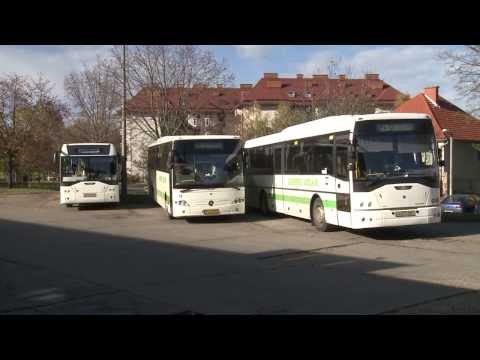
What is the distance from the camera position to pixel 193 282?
985 cm

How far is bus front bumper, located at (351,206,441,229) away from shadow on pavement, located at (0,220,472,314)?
6.79ft

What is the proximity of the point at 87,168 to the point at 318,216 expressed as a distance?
12000 millimetres

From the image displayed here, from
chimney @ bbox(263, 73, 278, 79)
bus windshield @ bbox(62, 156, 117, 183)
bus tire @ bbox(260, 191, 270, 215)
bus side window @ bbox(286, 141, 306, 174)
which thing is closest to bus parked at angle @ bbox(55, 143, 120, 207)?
bus windshield @ bbox(62, 156, 117, 183)

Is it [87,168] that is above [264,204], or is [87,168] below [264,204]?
above

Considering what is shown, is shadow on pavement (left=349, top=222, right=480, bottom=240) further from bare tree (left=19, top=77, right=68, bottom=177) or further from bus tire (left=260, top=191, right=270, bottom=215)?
bare tree (left=19, top=77, right=68, bottom=177)

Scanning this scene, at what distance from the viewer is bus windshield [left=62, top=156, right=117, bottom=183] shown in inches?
977

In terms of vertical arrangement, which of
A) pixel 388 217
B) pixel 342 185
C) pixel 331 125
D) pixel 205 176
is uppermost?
pixel 331 125

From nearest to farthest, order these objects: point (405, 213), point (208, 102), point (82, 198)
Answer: point (405, 213) → point (82, 198) → point (208, 102)

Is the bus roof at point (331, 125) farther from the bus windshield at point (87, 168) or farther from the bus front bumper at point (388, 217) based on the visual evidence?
the bus windshield at point (87, 168)

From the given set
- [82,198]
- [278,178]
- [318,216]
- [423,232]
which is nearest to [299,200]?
[318,216]

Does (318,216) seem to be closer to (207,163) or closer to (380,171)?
(380,171)

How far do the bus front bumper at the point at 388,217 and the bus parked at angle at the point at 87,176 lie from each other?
13.5 m

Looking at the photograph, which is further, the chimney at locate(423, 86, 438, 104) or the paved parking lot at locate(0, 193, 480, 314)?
the chimney at locate(423, 86, 438, 104)
